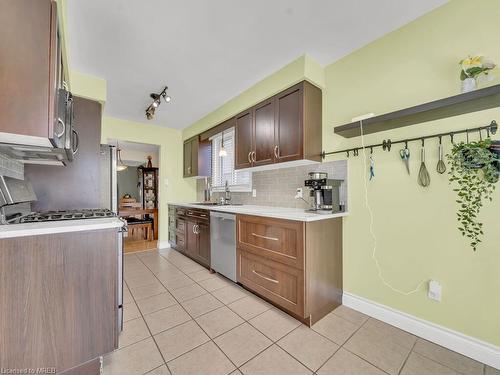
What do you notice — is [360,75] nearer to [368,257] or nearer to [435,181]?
[435,181]

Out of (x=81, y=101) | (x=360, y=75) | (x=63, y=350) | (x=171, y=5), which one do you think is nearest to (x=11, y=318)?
(x=63, y=350)

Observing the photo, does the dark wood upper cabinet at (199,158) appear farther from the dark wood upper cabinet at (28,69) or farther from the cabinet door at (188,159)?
the dark wood upper cabinet at (28,69)

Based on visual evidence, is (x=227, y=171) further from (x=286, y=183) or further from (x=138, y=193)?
(x=138, y=193)

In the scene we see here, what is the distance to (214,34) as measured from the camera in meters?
1.83

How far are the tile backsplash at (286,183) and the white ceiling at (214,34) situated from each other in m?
1.16

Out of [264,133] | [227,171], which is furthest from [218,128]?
[264,133]

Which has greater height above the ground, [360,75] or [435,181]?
[360,75]

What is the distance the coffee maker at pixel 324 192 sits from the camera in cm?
197

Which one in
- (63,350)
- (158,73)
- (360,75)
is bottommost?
(63,350)

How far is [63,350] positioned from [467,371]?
2399 mm

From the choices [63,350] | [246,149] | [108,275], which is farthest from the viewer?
[246,149]

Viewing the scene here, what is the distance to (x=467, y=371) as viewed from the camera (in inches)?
51.0

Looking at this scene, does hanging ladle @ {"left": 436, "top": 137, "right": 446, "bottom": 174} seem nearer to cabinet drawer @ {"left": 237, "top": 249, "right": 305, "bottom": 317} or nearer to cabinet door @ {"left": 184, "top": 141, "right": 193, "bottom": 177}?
cabinet drawer @ {"left": 237, "top": 249, "right": 305, "bottom": 317}

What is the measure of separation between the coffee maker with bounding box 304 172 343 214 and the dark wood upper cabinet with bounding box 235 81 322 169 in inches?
11.0
